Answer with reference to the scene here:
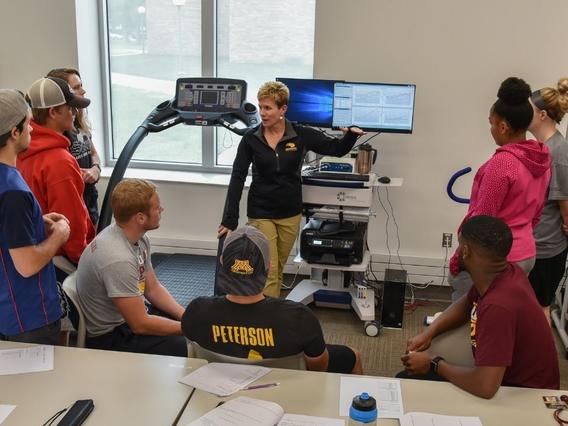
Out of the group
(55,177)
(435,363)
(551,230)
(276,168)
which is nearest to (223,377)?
(435,363)

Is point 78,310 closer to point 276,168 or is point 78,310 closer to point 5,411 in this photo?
point 5,411

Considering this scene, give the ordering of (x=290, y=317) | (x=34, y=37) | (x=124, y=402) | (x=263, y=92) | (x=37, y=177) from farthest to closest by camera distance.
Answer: (x=34, y=37) → (x=263, y=92) → (x=37, y=177) → (x=290, y=317) → (x=124, y=402)

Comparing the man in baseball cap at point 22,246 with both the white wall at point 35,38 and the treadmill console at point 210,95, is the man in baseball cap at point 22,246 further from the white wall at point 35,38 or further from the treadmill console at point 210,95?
the white wall at point 35,38

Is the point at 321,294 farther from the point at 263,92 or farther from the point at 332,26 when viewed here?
the point at 332,26

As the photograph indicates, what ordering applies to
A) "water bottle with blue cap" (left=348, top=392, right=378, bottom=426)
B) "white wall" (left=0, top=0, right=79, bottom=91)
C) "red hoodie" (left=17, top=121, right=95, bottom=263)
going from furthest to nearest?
"white wall" (left=0, top=0, right=79, bottom=91) < "red hoodie" (left=17, top=121, right=95, bottom=263) < "water bottle with blue cap" (left=348, top=392, right=378, bottom=426)

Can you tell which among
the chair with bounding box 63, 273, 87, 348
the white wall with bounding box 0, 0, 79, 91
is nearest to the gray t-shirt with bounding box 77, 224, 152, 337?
the chair with bounding box 63, 273, 87, 348

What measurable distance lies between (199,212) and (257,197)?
4.58 ft

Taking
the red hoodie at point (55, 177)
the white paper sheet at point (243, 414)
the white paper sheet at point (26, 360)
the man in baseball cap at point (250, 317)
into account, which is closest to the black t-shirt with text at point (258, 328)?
the man in baseball cap at point (250, 317)

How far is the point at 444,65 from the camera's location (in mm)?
4148

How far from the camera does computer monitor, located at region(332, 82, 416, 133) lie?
3.82m

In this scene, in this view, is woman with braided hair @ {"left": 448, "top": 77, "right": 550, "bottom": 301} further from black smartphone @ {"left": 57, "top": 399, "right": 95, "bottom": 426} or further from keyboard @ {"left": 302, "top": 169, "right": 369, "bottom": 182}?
black smartphone @ {"left": 57, "top": 399, "right": 95, "bottom": 426}

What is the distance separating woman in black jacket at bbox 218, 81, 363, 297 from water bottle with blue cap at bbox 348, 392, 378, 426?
2050 mm

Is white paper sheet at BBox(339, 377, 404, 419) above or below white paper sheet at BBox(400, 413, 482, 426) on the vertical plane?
below

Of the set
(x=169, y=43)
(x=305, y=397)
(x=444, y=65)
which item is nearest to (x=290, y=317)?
(x=305, y=397)
